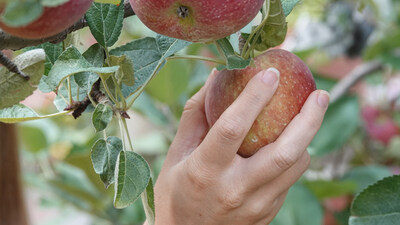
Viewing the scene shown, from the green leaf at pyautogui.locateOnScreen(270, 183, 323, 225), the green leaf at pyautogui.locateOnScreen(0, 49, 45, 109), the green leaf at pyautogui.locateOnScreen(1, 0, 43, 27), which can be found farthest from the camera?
the green leaf at pyautogui.locateOnScreen(270, 183, 323, 225)

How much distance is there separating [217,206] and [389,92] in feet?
4.43

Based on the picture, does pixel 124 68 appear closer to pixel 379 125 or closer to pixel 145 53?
pixel 145 53

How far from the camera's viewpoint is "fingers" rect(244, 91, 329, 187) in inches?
19.7

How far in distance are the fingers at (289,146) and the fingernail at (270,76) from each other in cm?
5

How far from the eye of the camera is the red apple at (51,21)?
11.8 inches

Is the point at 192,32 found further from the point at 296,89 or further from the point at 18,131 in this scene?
the point at 18,131

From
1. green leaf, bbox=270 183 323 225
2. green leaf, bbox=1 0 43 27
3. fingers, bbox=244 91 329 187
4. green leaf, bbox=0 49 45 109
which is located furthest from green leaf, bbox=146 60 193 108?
green leaf, bbox=1 0 43 27

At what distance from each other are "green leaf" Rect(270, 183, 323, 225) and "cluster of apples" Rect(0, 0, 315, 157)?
471 mm

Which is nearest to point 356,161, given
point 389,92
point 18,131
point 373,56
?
point 389,92

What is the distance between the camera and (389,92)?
1.74 m

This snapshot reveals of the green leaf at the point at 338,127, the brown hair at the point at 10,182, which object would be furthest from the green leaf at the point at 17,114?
→ the brown hair at the point at 10,182

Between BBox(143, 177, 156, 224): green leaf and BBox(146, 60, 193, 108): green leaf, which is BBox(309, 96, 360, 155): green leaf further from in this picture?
BBox(143, 177, 156, 224): green leaf

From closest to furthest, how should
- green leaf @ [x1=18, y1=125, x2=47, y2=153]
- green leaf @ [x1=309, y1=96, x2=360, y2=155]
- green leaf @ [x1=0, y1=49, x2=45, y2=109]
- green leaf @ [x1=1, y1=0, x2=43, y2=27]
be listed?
1. green leaf @ [x1=1, y1=0, x2=43, y2=27]
2. green leaf @ [x1=0, y1=49, x2=45, y2=109]
3. green leaf @ [x1=309, y1=96, x2=360, y2=155]
4. green leaf @ [x1=18, y1=125, x2=47, y2=153]

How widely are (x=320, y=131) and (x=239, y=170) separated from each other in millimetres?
785
